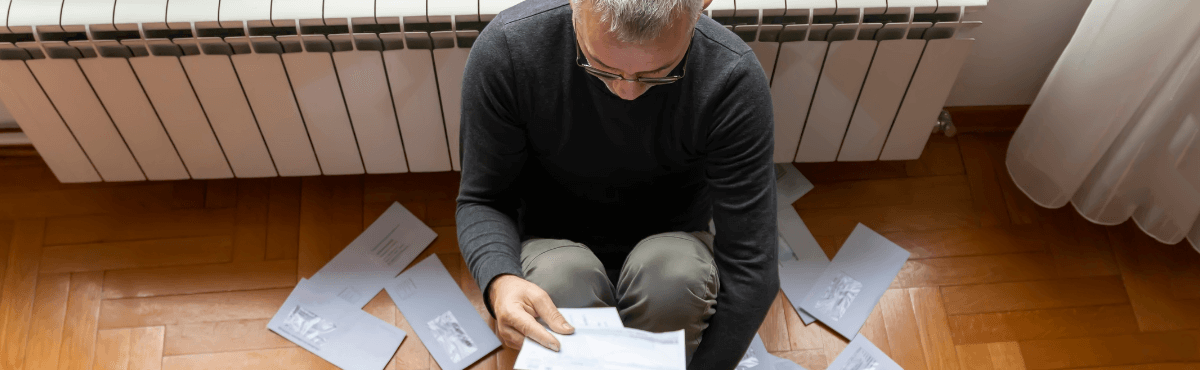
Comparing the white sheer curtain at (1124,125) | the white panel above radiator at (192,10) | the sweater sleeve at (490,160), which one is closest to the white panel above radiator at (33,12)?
the white panel above radiator at (192,10)

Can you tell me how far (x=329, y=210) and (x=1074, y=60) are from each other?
1.54m

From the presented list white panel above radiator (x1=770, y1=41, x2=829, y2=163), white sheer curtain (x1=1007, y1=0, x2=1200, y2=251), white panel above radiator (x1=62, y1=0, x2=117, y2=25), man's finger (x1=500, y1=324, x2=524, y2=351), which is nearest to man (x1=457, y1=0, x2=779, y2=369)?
man's finger (x1=500, y1=324, x2=524, y2=351)

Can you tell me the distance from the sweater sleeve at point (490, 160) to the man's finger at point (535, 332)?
0.29 feet

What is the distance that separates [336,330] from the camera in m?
1.72

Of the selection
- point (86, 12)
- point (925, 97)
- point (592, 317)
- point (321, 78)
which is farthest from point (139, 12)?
point (925, 97)

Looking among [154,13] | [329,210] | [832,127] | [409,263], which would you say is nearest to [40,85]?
[154,13]

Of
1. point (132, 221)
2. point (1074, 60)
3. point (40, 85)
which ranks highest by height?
point (1074, 60)

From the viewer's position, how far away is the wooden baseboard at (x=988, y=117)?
196 cm

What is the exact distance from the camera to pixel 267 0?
1.41m

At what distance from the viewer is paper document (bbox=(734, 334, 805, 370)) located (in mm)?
1691

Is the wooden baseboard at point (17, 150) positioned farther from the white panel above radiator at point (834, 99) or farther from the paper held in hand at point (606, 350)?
the white panel above radiator at point (834, 99)

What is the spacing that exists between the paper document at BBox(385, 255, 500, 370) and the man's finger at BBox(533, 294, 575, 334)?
58 cm

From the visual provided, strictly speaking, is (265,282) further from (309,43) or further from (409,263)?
(309,43)

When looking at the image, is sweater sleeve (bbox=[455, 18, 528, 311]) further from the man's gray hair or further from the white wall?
the white wall
